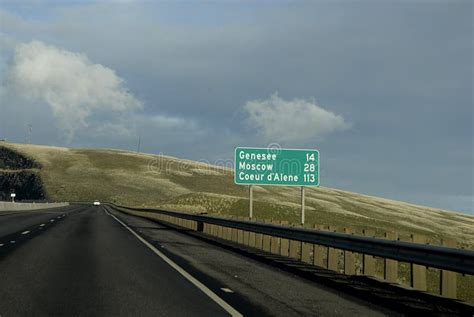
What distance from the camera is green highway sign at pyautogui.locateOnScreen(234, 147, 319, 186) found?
36.0m

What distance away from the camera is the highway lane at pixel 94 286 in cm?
929

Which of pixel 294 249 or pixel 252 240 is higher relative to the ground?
pixel 294 249

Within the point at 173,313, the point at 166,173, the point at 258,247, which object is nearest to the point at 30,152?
the point at 166,173

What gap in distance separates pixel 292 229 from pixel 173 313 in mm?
8902

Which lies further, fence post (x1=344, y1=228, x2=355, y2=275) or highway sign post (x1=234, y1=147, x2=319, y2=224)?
highway sign post (x1=234, y1=147, x2=319, y2=224)

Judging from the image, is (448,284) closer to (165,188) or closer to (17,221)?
(17,221)

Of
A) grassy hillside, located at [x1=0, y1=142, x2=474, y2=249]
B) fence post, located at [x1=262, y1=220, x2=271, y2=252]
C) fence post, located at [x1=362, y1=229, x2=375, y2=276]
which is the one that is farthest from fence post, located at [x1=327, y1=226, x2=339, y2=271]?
grassy hillside, located at [x1=0, y1=142, x2=474, y2=249]

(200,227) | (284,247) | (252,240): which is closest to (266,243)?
(284,247)

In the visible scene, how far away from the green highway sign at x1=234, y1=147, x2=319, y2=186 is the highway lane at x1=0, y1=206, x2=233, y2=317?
17750 mm

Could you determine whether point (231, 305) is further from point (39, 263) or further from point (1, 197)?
point (1, 197)

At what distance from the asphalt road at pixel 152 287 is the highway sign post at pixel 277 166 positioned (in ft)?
56.7

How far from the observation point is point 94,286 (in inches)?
454

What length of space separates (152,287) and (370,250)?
4409mm

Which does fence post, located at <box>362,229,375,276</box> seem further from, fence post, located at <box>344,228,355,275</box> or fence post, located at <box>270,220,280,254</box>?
fence post, located at <box>270,220,280,254</box>
